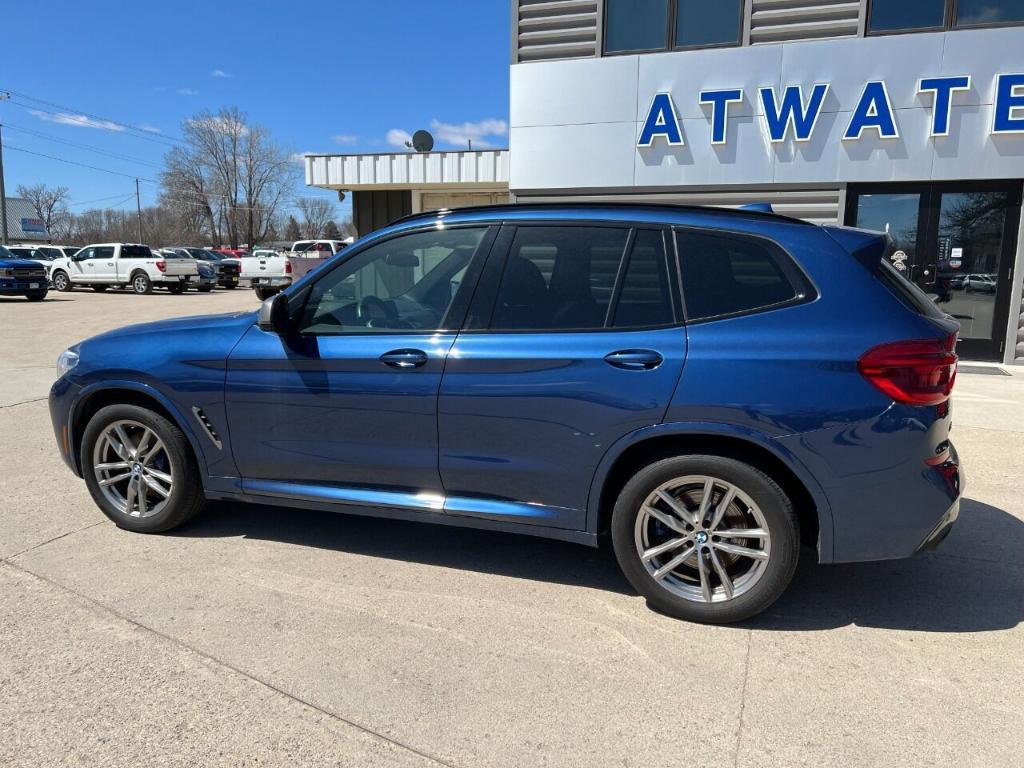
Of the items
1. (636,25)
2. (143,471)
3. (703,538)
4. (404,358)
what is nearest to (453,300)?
(404,358)

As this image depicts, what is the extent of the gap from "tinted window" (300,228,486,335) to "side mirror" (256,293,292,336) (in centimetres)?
10

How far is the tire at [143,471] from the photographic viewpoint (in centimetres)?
398

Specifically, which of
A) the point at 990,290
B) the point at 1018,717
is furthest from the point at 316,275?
the point at 990,290

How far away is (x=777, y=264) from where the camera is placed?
308cm

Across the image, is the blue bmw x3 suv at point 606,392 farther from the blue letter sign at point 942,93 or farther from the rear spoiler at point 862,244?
the blue letter sign at point 942,93

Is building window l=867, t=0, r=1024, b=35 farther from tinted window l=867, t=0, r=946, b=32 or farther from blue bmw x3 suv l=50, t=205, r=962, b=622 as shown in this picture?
blue bmw x3 suv l=50, t=205, r=962, b=622

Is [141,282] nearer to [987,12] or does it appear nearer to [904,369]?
[987,12]

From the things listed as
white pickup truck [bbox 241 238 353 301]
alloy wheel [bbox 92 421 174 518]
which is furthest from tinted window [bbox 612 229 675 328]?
white pickup truck [bbox 241 238 353 301]

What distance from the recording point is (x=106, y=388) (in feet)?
13.3

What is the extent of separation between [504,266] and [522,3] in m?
8.71

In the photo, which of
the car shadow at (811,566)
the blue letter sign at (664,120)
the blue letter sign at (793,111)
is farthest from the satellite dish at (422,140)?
the car shadow at (811,566)

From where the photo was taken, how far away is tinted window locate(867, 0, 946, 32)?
30.5ft

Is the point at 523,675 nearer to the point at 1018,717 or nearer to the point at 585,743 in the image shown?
the point at 585,743

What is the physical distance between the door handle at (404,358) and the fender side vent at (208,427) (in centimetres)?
110
